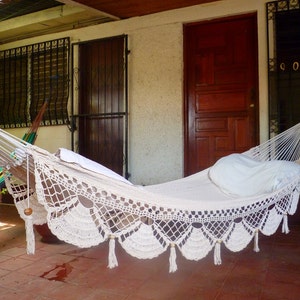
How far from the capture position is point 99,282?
1.78 meters

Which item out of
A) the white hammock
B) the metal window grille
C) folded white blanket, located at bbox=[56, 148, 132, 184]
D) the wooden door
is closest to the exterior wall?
the wooden door

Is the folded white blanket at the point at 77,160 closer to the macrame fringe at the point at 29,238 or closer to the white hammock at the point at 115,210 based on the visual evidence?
the white hammock at the point at 115,210

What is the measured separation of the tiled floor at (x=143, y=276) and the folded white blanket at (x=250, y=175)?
0.45m

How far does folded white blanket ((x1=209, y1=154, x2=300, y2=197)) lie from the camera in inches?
79.3

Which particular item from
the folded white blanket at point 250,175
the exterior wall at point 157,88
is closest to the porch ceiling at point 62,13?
the exterior wall at point 157,88

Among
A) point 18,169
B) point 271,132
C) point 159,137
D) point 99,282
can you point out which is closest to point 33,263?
point 99,282

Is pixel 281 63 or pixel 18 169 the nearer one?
pixel 18 169

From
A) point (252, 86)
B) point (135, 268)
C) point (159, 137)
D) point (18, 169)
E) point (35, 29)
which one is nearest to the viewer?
point (18, 169)

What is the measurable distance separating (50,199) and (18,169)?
26cm

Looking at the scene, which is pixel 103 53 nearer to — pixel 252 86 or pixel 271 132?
pixel 252 86

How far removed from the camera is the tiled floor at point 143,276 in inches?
64.2

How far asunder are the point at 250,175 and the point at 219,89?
140 centimetres

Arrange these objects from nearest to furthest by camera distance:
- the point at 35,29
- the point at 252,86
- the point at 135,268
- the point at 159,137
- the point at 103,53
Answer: the point at 135,268
the point at 252,86
the point at 159,137
the point at 103,53
the point at 35,29

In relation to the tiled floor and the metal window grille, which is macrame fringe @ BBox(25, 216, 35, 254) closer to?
the tiled floor
